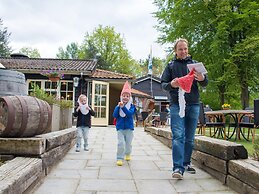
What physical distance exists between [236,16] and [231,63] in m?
2.22

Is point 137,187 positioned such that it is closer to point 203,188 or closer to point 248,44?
point 203,188

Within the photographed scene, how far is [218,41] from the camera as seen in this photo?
13.5 m

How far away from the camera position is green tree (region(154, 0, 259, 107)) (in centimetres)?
1331

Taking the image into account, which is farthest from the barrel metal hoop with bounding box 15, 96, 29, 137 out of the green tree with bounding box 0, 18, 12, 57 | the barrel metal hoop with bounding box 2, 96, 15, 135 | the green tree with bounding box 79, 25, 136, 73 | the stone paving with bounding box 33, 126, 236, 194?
the green tree with bounding box 79, 25, 136, 73

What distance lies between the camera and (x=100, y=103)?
13.3m

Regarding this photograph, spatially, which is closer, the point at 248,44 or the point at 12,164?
the point at 12,164

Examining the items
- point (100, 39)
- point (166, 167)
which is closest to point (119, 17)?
point (100, 39)

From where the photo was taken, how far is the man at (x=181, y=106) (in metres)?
2.83

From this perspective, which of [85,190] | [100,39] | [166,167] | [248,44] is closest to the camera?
[85,190]

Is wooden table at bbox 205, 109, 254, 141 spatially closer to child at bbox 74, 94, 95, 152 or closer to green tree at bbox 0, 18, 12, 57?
child at bbox 74, 94, 95, 152

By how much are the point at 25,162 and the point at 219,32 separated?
1283 centimetres

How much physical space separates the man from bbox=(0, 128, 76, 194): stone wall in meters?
1.30

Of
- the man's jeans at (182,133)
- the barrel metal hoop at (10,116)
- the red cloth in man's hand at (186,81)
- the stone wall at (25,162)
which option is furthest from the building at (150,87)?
the barrel metal hoop at (10,116)

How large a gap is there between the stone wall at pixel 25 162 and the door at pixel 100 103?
9.73 metres
